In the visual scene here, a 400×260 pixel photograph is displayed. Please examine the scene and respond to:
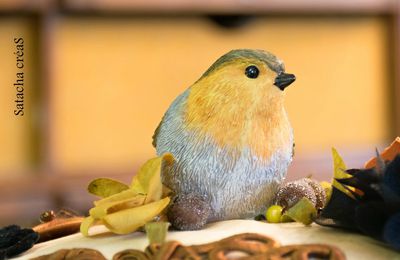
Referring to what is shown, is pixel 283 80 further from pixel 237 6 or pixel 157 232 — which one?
pixel 237 6

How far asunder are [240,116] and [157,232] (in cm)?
12

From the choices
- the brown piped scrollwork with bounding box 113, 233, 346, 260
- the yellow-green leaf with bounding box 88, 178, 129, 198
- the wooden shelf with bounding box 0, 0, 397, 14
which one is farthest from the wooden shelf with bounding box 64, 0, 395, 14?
the brown piped scrollwork with bounding box 113, 233, 346, 260

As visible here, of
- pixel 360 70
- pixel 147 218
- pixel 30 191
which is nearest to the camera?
pixel 147 218

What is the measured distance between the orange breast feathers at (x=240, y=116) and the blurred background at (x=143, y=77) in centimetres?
113

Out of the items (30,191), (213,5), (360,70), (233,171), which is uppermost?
(213,5)

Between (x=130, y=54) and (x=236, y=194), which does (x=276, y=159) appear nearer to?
(x=236, y=194)

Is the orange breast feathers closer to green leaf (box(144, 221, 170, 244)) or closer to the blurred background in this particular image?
green leaf (box(144, 221, 170, 244))

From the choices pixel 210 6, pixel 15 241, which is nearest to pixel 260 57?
pixel 15 241

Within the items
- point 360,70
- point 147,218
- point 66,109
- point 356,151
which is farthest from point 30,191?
point 147,218

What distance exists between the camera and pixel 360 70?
224cm

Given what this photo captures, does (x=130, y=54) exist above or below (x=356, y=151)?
above

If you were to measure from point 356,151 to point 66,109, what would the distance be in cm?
80

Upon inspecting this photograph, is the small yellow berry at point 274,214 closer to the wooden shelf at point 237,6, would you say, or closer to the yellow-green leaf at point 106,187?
the yellow-green leaf at point 106,187

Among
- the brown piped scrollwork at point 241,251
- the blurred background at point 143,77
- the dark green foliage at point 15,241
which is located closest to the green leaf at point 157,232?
the brown piped scrollwork at point 241,251
